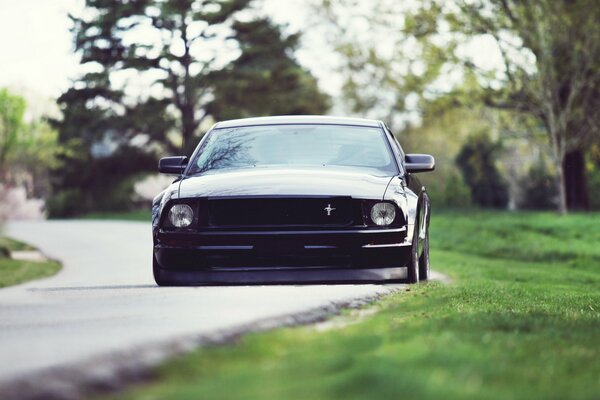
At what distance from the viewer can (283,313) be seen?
7.38 metres

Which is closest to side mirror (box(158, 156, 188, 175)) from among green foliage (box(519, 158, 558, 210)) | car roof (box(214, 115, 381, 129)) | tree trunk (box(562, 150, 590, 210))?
car roof (box(214, 115, 381, 129))

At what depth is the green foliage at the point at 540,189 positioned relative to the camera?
39.9 meters

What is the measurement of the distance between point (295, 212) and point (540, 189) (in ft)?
109

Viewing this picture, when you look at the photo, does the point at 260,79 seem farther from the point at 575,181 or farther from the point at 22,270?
the point at 22,270

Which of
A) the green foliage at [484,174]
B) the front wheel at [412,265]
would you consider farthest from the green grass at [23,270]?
the green foliage at [484,174]

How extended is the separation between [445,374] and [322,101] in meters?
45.4

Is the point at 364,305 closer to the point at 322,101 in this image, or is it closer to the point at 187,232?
the point at 187,232

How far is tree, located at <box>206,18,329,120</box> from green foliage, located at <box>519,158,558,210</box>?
11032 mm

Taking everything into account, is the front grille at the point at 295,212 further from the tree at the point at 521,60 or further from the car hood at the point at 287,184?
the tree at the point at 521,60

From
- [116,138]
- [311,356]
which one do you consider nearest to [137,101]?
[116,138]

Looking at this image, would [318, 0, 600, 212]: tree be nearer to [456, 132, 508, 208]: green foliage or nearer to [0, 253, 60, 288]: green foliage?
[456, 132, 508, 208]: green foliage

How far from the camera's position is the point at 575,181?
32.9 m

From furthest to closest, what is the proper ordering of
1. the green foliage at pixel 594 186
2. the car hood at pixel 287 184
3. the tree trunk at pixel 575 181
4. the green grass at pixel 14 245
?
the green foliage at pixel 594 186 < the tree trunk at pixel 575 181 < the green grass at pixel 14 245 < the car hood at pixel 287 184

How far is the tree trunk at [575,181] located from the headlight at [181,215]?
84.7 ft
